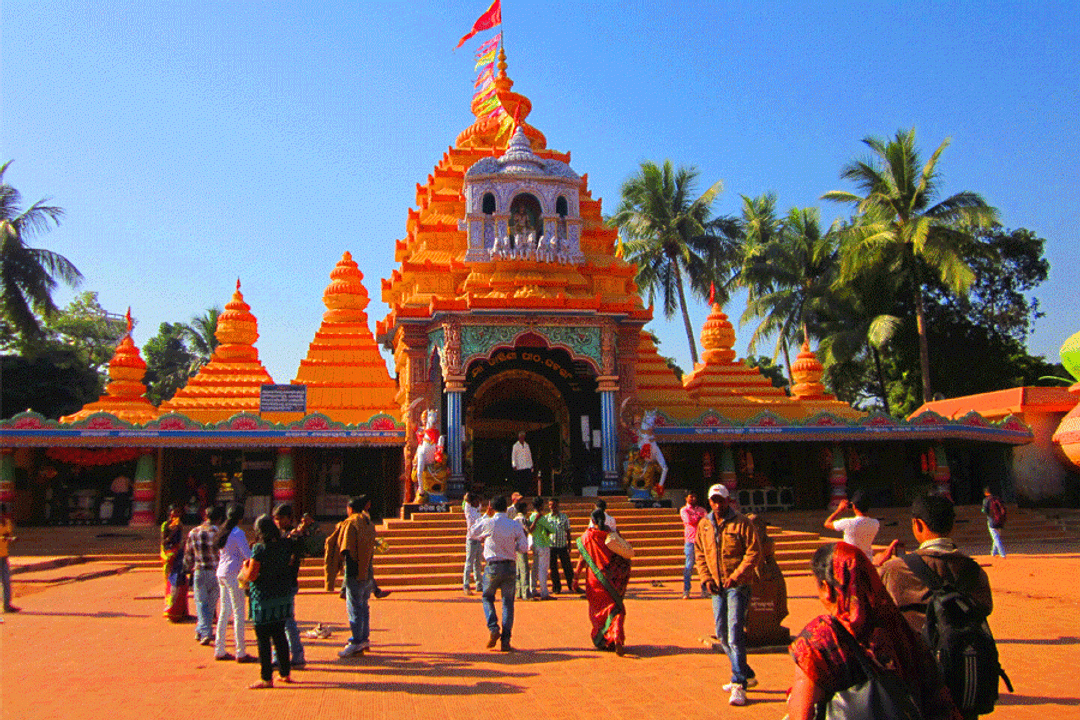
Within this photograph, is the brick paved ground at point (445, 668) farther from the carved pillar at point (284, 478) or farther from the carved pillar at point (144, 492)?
the carved pillar at point (144, 492)

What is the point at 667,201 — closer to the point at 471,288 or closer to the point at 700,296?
the point at 700,296

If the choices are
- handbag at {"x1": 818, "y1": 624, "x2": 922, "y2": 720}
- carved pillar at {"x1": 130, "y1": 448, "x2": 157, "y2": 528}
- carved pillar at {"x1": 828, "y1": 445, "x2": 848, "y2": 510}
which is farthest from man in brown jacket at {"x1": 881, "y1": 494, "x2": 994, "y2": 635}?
carved pillar at {"x1": 130, "y1": 448, "x2": 157, "y2": 528}

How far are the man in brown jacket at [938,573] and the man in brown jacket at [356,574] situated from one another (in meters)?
4.84

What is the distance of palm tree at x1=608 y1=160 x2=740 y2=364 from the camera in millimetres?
33750

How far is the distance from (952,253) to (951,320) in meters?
6.83

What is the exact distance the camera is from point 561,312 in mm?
17000

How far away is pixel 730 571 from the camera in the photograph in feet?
20.1

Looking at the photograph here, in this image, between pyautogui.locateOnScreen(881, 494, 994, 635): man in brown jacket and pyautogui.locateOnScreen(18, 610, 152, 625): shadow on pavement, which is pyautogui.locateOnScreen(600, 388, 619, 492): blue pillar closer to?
pyautogui.locateOnScreen(18, 610, 152, 625): shadow on pavement

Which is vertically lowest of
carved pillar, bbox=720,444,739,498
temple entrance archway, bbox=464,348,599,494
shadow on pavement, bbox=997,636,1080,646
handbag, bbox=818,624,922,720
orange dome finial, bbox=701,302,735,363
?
shadow on pavement, bbox=997,636,1080,646

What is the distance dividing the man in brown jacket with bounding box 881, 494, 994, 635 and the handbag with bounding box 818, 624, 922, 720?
96cm

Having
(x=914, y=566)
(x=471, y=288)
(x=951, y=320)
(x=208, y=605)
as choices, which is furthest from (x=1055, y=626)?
(x=951, y=320)

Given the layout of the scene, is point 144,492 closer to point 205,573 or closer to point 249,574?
point 205,573

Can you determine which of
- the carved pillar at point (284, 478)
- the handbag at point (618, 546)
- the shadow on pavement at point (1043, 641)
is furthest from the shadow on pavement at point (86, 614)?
the shadow on pavement at point (1043, 641)

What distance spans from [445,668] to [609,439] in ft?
34.1
